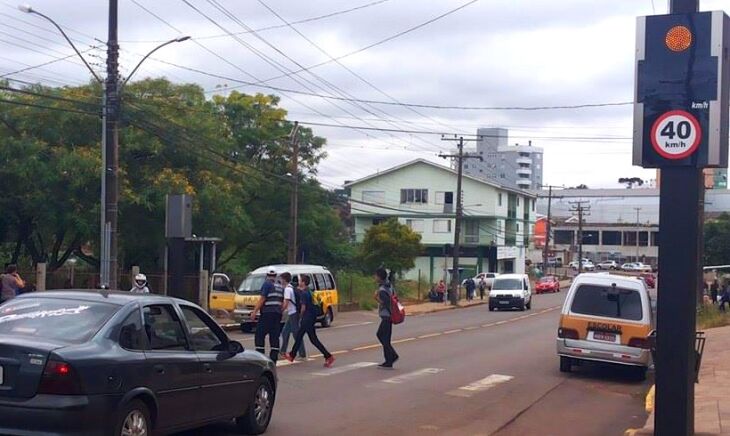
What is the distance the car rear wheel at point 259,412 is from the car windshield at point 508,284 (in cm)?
4156

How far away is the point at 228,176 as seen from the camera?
4388 cm

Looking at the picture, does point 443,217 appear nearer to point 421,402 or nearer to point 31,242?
point 31,242

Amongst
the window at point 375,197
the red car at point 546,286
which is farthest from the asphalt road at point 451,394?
the window at point 375,197

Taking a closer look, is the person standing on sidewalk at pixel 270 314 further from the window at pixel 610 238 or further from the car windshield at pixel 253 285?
the window at pixel 610 238

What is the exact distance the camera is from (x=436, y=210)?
3324 inches

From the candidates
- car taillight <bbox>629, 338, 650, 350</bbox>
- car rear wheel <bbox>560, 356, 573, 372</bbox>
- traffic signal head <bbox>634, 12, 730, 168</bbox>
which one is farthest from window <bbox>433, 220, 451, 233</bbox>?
traffic signal head <bbox>634, 12, 730, 168</bbox>

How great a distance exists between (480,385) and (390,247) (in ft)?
128

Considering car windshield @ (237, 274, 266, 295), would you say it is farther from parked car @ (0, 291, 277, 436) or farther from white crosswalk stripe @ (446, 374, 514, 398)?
parked car @ (0, 291, 277, 436)

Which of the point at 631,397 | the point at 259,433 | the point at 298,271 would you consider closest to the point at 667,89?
the point at 259,433

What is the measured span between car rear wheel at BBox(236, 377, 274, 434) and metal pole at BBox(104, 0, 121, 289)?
15665 mm

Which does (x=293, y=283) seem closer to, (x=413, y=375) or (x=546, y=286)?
(x=413, y=375)

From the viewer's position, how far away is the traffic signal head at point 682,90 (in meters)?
9.23

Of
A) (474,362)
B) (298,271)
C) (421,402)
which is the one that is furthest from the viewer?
(298,271)

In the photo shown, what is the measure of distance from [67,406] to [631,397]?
36.9 feet
